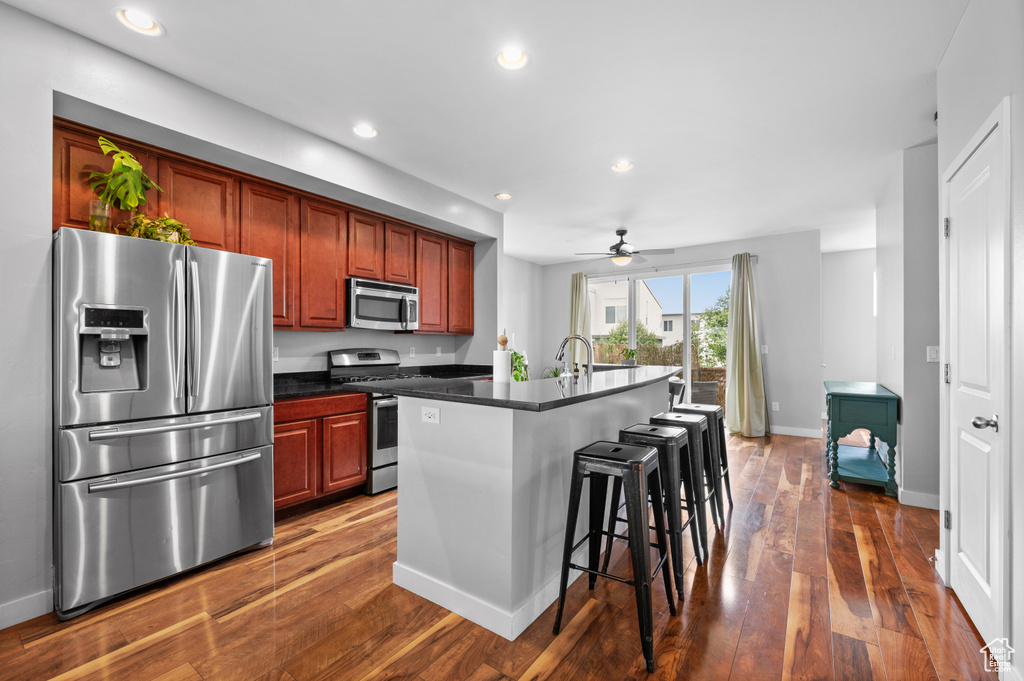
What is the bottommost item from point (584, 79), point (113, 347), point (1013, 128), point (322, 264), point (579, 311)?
point (113, 347)

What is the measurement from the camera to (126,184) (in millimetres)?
2334

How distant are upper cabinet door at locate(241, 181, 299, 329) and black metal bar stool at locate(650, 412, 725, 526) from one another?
8.89 feet

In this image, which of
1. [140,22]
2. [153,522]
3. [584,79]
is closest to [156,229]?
[140,22]

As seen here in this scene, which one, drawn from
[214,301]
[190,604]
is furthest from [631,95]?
[190,604]

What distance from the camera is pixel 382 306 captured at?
13.4ft

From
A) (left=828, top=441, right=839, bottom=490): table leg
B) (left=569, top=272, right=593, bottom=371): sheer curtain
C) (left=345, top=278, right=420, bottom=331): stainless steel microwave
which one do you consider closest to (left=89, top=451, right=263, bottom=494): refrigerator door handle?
(left=345, top=278, right=420, bottom=331): stainless steel microwave

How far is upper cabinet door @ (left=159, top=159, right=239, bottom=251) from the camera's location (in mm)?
2771

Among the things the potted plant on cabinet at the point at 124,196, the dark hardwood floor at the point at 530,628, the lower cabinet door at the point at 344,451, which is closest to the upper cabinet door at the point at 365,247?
the lower cabinet door at the point at 344,451

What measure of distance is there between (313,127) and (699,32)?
239cm

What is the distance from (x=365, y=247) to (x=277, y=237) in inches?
30.8

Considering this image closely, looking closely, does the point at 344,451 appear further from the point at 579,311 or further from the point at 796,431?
the point at 796,431

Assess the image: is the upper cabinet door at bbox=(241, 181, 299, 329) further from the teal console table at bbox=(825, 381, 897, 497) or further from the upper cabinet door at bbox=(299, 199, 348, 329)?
the teal console table at bbox=(825, 381, 897, 497)

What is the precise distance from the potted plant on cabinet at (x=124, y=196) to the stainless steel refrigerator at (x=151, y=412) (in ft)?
0.72

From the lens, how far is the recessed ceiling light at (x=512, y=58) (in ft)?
7.46
